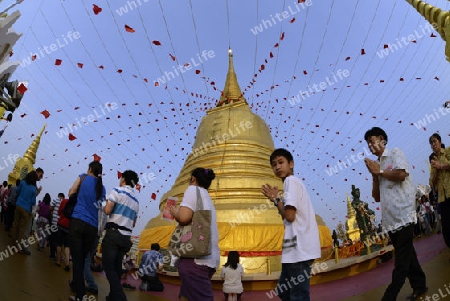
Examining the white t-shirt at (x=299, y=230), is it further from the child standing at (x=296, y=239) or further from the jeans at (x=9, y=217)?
the jeans at (x=9, y=217)

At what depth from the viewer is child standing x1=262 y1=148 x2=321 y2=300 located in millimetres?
2986

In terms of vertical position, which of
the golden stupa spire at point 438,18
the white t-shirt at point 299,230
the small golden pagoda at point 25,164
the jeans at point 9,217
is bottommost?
the white t-shirt at point 299,230

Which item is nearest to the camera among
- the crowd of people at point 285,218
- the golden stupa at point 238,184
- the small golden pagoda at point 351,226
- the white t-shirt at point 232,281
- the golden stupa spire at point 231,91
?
the crowd of people at point 285,218

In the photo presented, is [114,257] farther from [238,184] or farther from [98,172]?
[238,184]

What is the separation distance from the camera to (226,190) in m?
15.0

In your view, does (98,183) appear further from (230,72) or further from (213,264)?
(230,72)

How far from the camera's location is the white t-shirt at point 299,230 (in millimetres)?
3029

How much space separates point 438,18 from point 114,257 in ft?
22.9

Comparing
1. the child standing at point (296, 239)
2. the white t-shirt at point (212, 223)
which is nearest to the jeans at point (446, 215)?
the child standing at point (296, 239)

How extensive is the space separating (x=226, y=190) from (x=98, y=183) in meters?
10.2

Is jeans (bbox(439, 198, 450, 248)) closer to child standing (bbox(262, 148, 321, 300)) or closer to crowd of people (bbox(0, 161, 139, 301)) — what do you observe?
child standing (bbox(262, 148, 321, 300))

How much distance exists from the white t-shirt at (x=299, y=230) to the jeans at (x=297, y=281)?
0.06 metres

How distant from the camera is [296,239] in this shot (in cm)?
307

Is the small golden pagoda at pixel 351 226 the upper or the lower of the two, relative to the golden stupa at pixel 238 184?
lower
